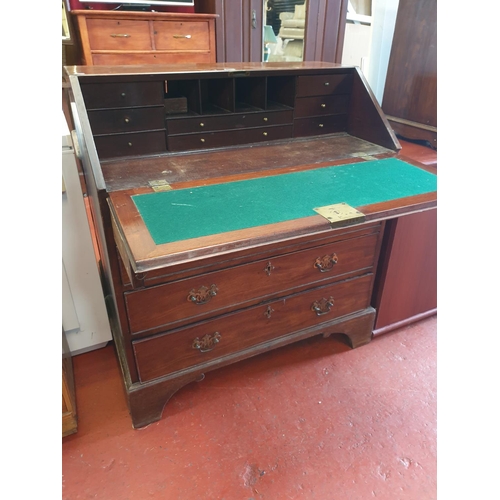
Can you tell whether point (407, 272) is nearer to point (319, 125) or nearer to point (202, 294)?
point (319, 125)

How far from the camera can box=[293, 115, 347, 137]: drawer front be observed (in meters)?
1.69

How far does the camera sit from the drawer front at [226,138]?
4.89 ft

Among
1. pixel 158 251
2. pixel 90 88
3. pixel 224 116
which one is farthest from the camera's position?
pixel 224 116

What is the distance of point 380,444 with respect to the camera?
1298 millimetres

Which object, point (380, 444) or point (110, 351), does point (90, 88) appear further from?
point (380, 444)

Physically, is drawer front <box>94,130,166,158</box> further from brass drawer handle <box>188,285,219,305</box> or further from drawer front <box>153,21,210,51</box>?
drawer front <box>153,21,210,51</box>

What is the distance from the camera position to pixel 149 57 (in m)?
2.50

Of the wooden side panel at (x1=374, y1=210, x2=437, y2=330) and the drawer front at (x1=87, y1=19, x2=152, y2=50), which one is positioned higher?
the drawer front at (x1=87, y1=19, x2=152, y2=50)

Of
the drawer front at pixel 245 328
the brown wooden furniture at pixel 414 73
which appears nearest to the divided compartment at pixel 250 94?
the drawer front at pixel 245 328

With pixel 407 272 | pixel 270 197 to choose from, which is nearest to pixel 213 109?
pixel 270 197

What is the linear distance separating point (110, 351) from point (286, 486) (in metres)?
0.88

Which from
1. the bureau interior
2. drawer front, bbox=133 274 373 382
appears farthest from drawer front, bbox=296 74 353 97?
drawer front, bbox=133 274 373 382

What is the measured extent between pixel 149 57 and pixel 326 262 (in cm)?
192

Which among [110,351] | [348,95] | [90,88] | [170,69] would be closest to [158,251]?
[90,88]
